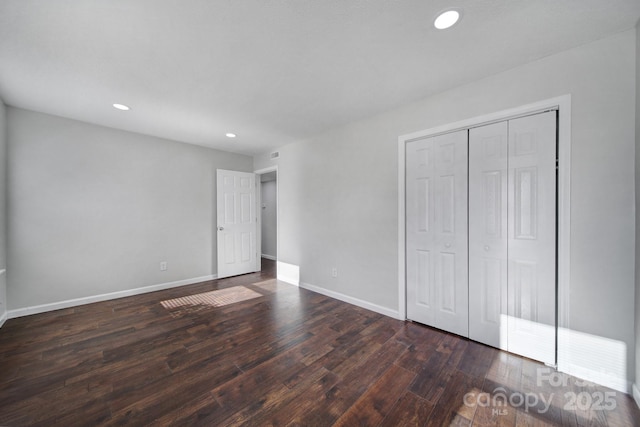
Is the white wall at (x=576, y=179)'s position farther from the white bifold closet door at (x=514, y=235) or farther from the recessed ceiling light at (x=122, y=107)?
the recessed ceiling light at (x=122, y=107)

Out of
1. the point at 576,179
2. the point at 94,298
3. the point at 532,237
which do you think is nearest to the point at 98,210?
the point at 94,298

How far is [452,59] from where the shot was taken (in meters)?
1.97

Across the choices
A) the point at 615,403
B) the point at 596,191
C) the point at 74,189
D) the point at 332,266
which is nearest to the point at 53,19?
the point at 74,189

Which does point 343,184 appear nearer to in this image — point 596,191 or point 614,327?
point 596,191

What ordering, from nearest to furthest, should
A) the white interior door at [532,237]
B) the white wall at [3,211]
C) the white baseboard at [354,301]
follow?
the white interior door at [532,237]
the white wall at [3,211]
the white baseboard at [354,301]

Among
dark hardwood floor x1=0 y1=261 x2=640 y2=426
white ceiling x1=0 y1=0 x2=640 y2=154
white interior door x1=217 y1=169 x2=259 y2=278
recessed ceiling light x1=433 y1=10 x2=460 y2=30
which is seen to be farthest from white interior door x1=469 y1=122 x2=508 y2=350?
white interior door x1=217 y1=169 x2=259 y2=278

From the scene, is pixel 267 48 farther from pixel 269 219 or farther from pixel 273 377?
pixel 269 219

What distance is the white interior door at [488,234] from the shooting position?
2150 millimetres

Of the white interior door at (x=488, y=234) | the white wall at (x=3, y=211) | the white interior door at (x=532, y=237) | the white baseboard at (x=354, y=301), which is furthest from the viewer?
the white baseboard at (x=354, y=301)

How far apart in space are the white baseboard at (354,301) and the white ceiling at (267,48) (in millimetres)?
2470

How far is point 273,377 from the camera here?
5.98 feet

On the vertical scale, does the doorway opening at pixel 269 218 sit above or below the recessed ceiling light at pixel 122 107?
below

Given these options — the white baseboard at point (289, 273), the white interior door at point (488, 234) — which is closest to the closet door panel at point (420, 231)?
the white interior door at point (488, 234)

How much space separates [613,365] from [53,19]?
4.47 m
